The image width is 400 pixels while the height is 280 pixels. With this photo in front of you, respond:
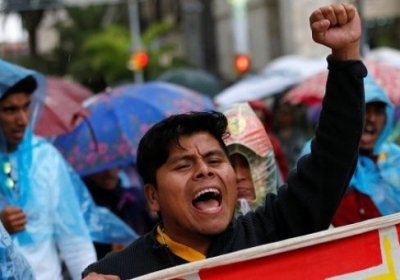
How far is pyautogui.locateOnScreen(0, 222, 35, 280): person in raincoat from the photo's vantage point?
121 inches

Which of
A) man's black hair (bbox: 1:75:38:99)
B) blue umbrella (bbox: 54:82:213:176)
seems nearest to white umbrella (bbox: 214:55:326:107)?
blue umbrella (bbox: 54:82:213:176)

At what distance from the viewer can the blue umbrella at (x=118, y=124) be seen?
6.55 metres

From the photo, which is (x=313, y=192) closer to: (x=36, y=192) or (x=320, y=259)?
(x=320, y=259)

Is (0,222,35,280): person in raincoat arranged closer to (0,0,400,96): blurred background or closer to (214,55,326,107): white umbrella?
(214,55,326,107): white umbrella

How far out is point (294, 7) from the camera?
29766 mm

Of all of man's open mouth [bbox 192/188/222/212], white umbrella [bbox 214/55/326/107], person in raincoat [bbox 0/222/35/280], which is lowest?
white umbrella [bbox 214/55/326/107]

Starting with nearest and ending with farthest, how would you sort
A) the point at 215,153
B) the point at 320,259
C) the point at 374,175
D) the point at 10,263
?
1. the point at 320,259
2. the point at 215,153
3. the point at 10,263
4. the point at 374,175

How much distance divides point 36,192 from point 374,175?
155 cm

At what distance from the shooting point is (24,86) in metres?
4.77

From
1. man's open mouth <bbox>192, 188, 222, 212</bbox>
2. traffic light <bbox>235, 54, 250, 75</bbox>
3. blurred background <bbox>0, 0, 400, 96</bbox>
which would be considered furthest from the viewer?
blurred background <bbox>0, 0, 400, 96</bbox>

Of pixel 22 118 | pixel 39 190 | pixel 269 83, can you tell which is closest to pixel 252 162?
pixel 39 190

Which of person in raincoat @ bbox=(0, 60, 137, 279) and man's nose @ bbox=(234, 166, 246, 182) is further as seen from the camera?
person in raincoat @ bbox=(0, 60, 137, 279)

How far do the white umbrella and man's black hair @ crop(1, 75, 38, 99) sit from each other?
21.9ft

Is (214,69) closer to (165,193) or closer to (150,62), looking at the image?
(150,62)
